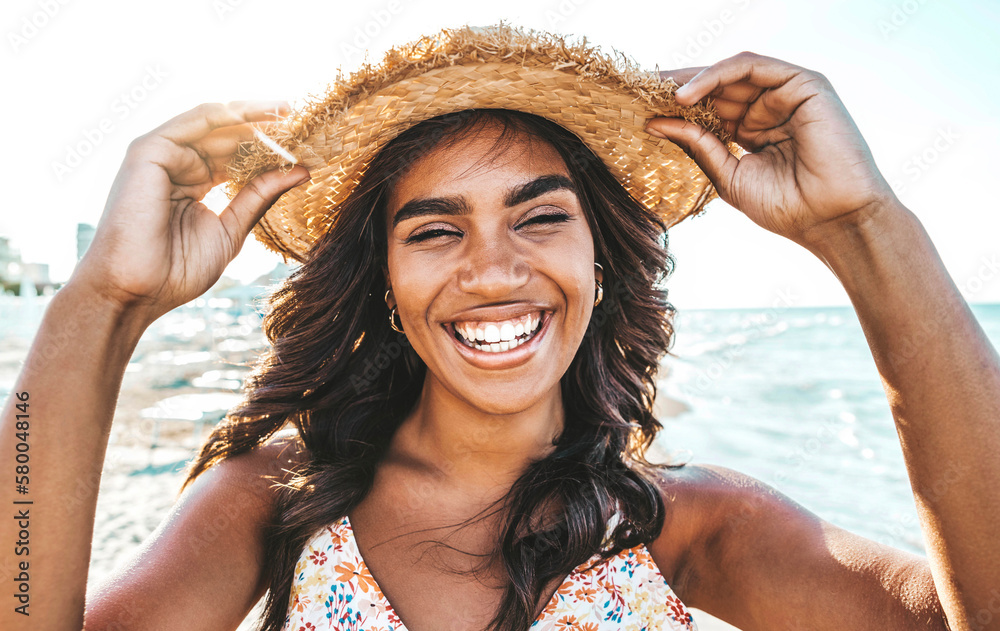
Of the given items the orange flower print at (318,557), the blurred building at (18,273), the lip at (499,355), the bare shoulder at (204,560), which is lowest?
the blurred building at (18,273)

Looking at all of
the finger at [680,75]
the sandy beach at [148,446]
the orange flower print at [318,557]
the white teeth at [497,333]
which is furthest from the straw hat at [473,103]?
the orange flower print at [318,557]

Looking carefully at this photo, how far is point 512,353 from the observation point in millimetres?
2137

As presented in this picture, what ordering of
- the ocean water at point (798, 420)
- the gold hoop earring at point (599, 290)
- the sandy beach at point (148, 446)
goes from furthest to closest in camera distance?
the ocean water at point (798, 420) < the sandy beach at point (148, 446) < the gold hoop earring at point (599, 290)

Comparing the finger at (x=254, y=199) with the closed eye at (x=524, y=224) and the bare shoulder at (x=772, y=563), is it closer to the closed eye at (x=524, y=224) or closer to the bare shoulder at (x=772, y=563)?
the closed eye at (x=524, y=224)

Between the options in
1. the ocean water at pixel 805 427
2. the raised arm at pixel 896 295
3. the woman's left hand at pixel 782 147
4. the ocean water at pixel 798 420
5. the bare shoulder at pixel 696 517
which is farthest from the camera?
the ocean water at pixel 798 420

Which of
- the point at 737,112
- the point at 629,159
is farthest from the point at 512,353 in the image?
the point at 737,112

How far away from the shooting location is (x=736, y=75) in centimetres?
189

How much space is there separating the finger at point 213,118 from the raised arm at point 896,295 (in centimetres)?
127

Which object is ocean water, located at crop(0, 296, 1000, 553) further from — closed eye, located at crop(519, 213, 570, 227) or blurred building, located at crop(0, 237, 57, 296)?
blurred building, located at crop(0, 237, 57, 296)

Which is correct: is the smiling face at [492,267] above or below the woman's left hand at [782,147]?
below

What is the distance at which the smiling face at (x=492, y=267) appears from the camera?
6.86 feet

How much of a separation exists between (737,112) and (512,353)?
1054mm

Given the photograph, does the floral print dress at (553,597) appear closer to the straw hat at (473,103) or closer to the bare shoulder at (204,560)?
the bare shoulder at (204,560)

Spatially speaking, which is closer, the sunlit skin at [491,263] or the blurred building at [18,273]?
the sunlit skin at [491,263]
